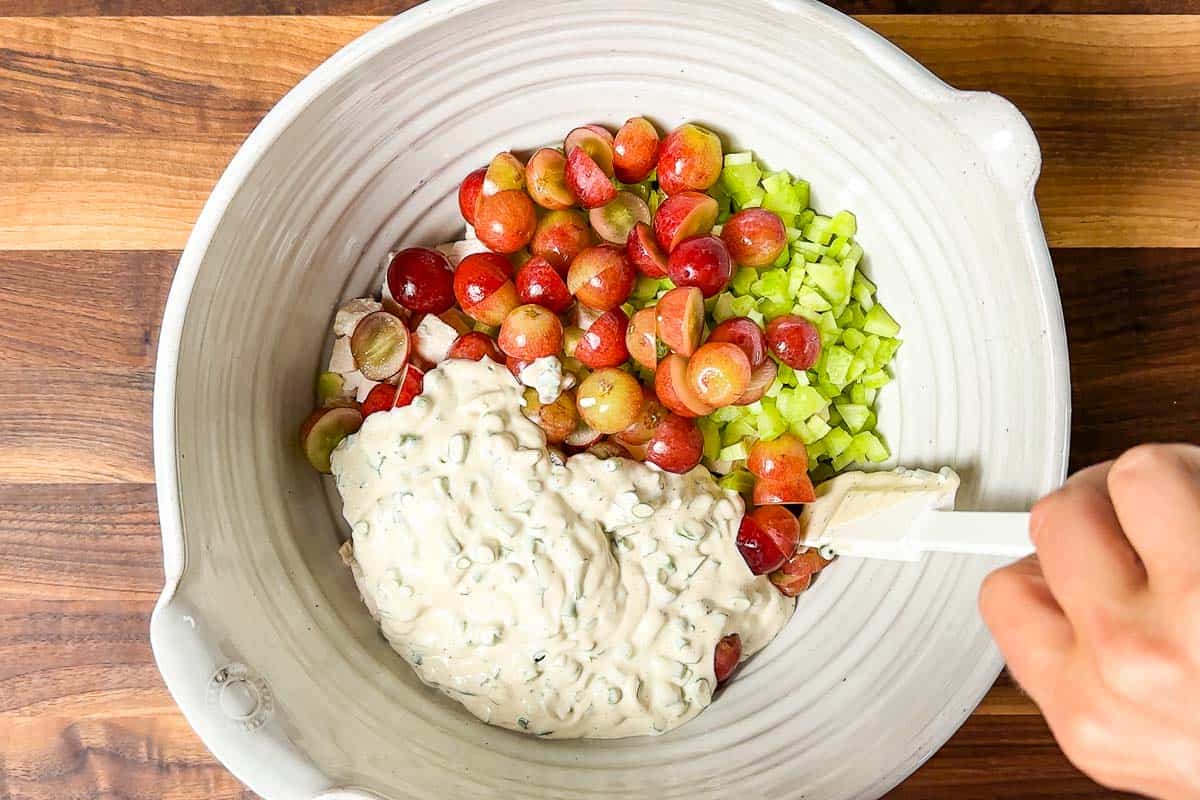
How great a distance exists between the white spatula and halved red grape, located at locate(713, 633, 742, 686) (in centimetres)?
15

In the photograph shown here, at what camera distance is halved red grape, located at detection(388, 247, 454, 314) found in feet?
3.83

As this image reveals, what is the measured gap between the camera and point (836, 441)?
1174 mm

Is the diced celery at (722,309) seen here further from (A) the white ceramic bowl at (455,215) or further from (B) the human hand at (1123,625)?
(B) the human hand at (1123,625)

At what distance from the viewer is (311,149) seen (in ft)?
3.40

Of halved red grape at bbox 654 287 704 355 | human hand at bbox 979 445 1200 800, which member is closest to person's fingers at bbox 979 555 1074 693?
human hand at bbox 979 445 1200 800

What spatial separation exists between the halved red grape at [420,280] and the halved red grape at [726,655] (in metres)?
0.55

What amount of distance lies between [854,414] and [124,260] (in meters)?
0.98

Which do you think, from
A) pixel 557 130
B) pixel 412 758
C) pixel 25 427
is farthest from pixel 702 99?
pixel 25 427

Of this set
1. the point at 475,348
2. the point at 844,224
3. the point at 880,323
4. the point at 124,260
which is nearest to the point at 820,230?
the point at 844,224

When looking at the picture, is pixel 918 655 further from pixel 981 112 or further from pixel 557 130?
pixel 557 130

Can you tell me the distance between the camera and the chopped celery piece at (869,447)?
1.18m

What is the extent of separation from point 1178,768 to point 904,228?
0.80m

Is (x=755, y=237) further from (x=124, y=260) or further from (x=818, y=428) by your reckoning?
(x=124, y=260)

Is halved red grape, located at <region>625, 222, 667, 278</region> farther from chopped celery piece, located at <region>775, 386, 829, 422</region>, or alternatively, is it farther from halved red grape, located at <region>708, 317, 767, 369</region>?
chopped celery piece, located at <region>775, 386, 829, 422</region>
